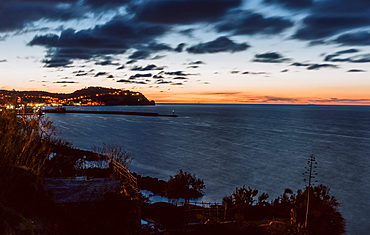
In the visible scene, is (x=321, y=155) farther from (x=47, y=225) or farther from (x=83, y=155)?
(x=47, y=225)

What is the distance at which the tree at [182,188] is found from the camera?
103 ft

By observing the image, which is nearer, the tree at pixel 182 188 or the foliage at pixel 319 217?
the foliage at pixel 319 217

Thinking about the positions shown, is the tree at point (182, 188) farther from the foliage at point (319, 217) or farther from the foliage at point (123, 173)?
the foliage at point (319, 217)

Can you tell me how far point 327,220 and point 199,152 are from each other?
38.5 meters

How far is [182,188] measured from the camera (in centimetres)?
3181

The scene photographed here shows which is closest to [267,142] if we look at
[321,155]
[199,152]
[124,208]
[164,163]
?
[321,155]

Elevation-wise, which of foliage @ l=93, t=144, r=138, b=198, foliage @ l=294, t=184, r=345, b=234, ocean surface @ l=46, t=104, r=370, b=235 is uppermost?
foliage @ l=93, t=144, r=138, b=198

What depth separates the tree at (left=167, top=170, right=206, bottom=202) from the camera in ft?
103

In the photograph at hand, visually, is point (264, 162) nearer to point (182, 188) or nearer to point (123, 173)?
point (182, 188)

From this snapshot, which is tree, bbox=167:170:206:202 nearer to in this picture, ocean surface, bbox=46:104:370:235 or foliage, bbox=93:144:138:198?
ocean surface, bbox=46:104:370:235

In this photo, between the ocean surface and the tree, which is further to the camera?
the ocean surface

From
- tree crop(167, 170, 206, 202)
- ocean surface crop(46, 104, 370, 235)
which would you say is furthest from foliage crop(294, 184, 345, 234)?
tree crop(167, 170, 206, 202)

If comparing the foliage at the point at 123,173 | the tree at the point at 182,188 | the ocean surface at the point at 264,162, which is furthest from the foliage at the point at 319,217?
the foliage at the point at 123,173

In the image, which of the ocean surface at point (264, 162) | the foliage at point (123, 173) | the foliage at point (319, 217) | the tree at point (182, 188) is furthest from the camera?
the ocean surface at point (264, 162)
